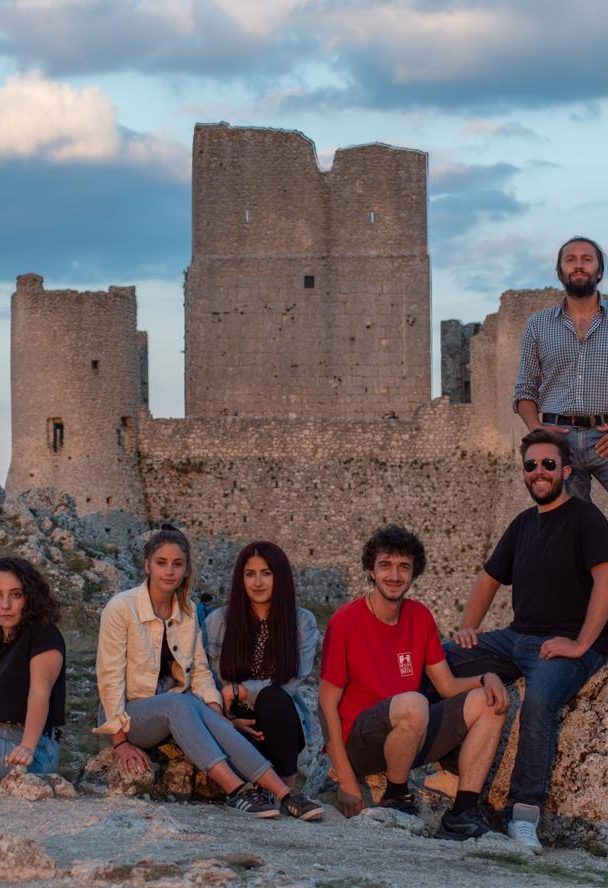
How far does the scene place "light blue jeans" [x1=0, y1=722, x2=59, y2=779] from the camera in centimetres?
1000

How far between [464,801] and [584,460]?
2.72 m

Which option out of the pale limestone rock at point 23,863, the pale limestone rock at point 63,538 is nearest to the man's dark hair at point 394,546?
the pale limestone rock at point 23,863

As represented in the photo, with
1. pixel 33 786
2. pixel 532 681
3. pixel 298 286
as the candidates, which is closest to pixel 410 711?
pixel 532 681

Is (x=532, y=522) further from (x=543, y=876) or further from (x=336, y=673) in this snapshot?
(x=543, y=876)

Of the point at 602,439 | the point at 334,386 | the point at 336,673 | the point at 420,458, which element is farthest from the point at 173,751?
the point at 334,386

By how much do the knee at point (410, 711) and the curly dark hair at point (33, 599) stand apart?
6.90 feet

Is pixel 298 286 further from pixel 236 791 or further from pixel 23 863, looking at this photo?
pixel 23 863

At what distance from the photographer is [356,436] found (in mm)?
30391

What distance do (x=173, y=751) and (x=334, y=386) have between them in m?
23.2

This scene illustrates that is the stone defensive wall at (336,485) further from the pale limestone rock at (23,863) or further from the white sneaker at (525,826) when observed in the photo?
the pale limestone rock at (23,863)

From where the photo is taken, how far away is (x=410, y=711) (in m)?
9.86

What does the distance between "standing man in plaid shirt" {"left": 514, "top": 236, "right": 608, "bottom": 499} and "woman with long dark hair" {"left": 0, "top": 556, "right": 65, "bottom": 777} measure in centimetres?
347

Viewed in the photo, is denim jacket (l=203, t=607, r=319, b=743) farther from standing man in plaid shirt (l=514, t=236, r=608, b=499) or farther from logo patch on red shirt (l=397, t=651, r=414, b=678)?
standing man in plaid shirt (l=514, t=236, r=608, b=499)

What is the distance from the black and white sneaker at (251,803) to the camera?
954 centimetres
